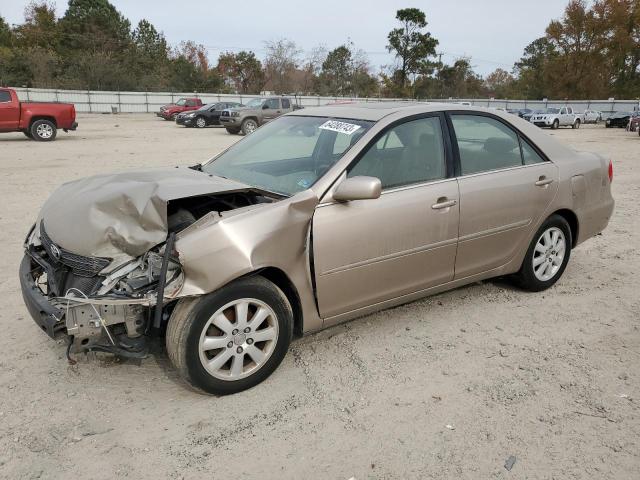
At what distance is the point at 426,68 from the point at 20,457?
7110cm

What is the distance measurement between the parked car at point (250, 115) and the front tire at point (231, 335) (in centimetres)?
1996

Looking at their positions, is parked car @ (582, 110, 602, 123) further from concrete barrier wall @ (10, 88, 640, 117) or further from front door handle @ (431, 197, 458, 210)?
front door handle @ (431, 197, 458, 210)

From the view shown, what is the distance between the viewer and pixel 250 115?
76.2 feet

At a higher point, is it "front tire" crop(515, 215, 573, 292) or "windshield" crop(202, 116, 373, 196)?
"windshield" crop(202, 116, 373, 196)

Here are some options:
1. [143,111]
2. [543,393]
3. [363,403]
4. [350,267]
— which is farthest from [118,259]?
[143,111]

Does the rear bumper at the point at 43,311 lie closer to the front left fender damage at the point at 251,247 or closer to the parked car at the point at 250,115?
the front left fender damage at the point at 251,247

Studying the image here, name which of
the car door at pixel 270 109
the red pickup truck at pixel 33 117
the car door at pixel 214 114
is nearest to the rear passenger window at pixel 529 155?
the red pickup truck at pixel 33 117

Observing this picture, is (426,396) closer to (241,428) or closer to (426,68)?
(241,428)

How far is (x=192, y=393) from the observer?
3.09 metres

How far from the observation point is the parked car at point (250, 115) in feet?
75.5

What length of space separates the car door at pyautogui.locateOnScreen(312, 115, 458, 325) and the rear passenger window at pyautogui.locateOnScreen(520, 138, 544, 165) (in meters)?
0.90

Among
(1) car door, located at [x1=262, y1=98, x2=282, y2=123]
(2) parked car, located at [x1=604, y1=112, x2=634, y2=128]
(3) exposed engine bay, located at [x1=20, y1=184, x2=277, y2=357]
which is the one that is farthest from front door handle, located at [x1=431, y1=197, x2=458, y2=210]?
(2) parked car, located at [x1=604, y1=112, x2=634, y2=128]

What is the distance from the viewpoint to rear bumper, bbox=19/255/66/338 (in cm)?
275

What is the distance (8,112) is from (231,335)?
17.7 m
